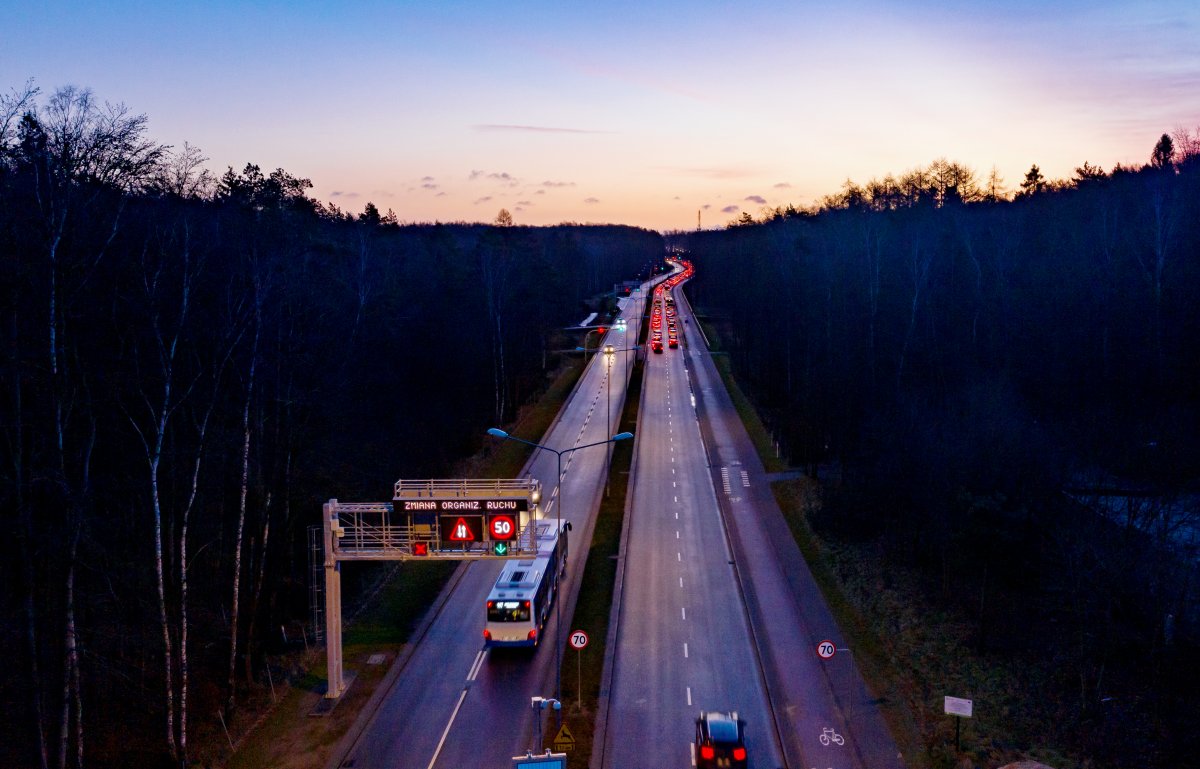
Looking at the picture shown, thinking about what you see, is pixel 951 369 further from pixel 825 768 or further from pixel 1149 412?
pixel 825 768

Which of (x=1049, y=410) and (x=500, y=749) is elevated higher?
(x=1049, y=410)

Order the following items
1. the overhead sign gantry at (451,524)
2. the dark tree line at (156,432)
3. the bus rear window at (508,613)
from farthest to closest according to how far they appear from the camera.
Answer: the bus rear window at (508,613), the overhead sign gantry at (451,524), the dark tree line at (156,432)

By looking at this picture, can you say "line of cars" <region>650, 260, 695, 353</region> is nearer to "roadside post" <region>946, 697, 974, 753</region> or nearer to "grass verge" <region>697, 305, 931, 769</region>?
"grass verge" <region>697, 305, 931, 769</region>

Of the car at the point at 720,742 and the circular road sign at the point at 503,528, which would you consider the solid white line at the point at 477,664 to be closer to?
the circular road sign at the point at 503,528

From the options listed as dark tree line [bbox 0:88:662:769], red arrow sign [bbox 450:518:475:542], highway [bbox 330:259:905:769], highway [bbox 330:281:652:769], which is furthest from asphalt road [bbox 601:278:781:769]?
dark tree line [bbox 0:88:662:769]

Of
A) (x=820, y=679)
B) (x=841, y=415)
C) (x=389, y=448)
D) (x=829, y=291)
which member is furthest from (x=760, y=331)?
(x=820, y=679)

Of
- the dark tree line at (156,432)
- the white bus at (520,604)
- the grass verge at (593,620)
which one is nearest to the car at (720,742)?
the grass verge at (593,620)
